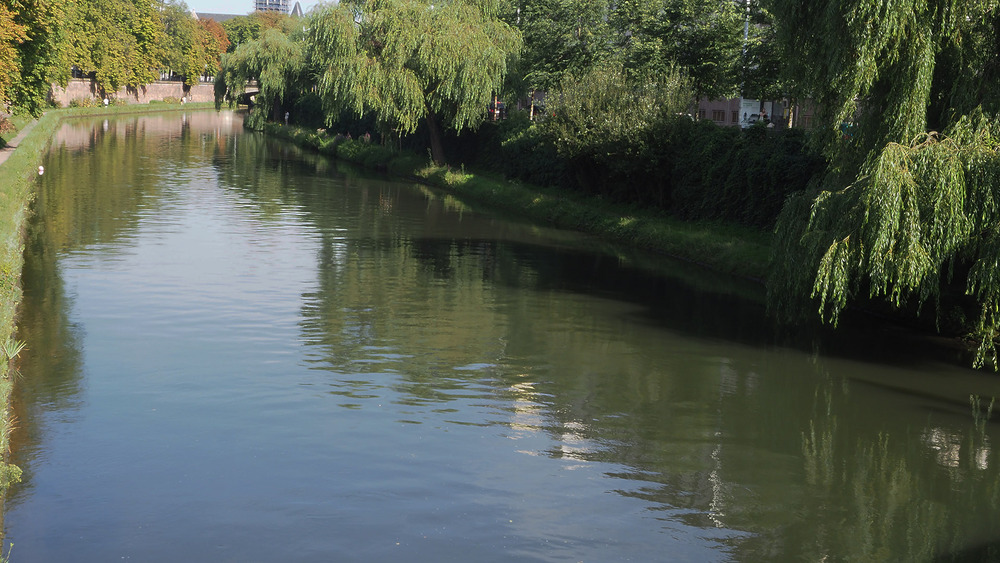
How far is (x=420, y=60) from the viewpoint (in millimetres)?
44031

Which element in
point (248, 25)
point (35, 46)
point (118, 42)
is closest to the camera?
point (35, 46)

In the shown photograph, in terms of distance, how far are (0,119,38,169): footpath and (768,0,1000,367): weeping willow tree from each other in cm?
3019

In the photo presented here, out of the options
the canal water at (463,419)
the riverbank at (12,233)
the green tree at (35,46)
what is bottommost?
the canal water at (463,419)

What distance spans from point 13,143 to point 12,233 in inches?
1039

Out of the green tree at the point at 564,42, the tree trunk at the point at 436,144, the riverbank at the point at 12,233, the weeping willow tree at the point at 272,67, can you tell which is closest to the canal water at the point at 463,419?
the riverbank at the point at 12,233

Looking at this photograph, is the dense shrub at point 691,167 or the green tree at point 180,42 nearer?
the dense shrub at point 691,167

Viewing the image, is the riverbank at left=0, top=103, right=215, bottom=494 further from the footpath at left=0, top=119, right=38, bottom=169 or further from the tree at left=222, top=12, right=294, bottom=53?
the tree at left=222, top=12, right=294, bottom=53

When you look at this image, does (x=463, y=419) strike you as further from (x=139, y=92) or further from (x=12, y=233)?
(x=139, y=92)

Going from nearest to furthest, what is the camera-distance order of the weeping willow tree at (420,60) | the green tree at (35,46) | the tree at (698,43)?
the green tree at (35,46), the tree at (698,43), the weeping willow tree at (420,60)

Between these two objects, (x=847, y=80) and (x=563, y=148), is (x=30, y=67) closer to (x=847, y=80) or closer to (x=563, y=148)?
(x=563, y=148)

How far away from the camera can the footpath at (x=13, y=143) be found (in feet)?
128

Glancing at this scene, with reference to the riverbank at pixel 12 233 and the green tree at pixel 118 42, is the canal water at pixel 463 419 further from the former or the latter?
the green tree at pixel 118 42

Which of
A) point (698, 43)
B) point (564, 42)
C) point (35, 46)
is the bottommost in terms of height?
point (35, 46)

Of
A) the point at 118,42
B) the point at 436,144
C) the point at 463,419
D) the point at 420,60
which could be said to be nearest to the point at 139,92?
the point at 118,42
